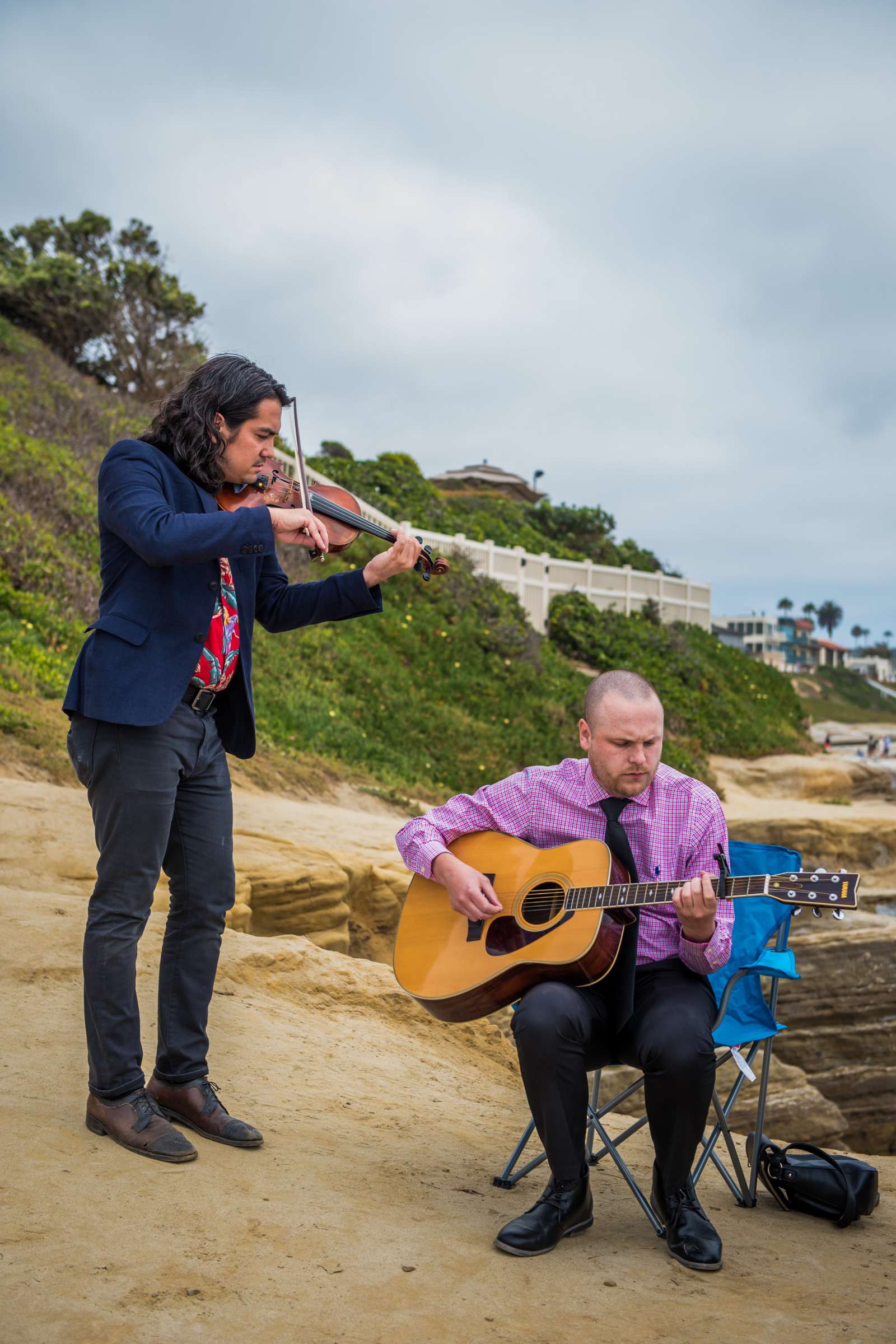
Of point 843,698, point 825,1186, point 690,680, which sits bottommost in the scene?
point 825,1186

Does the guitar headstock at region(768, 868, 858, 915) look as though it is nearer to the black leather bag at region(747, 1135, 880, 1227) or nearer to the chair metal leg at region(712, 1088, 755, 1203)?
the chair metal leg at region(712, 1088, 755, 1203)

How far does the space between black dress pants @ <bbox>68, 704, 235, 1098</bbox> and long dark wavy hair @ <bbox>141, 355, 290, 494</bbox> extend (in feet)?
2.20

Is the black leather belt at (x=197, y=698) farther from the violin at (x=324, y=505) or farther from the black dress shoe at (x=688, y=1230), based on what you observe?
the black dress shoe at (x=688, y=1230)

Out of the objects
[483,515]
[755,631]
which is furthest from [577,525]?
[755,631]

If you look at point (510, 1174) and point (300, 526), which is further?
point (510, 1174)

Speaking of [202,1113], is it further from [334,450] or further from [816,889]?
[334,450]

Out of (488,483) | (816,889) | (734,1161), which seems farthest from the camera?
(488,483)

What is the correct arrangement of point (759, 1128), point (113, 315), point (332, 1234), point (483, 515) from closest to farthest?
1. point (332, 1234)
2. point (759, 1128)
3. point (113, 315)
4. point (483, 515)

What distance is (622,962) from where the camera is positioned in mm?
2834

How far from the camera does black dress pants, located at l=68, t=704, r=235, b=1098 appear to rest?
8.91 ft

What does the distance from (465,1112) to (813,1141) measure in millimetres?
2488

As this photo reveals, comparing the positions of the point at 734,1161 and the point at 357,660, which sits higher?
the point at 357,660

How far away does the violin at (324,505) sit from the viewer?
3002 mm

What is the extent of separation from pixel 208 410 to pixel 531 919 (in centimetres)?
160
